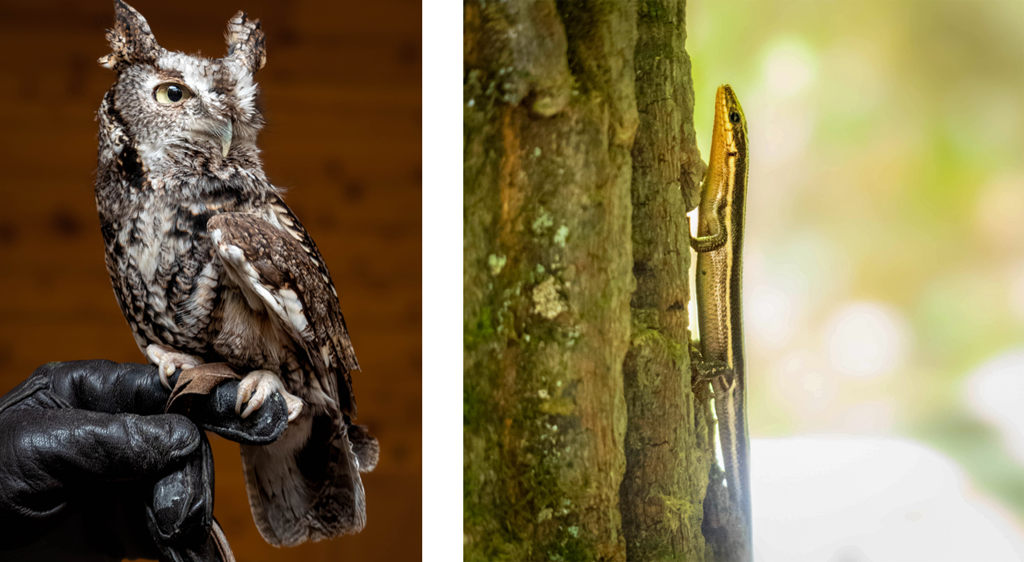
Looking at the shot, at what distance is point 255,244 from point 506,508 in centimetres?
60

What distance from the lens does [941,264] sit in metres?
1.03

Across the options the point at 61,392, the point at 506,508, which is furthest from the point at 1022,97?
the point at 61,392

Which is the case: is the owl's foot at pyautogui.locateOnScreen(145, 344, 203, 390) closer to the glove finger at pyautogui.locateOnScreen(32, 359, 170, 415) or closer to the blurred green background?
the glove finger at pyautogui.locateOnScreen(32, 359, 170, 415)

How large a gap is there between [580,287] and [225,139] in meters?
0.58

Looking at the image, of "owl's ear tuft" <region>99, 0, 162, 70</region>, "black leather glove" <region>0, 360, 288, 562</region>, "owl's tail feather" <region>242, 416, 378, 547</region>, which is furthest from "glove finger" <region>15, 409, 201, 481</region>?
"owl's ear tuft" <region>99, 0, 162, 70</region>

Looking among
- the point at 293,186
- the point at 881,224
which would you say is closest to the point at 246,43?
the point at 293,186

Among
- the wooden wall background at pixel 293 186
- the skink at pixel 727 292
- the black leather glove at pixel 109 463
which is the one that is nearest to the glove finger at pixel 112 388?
the black leather glove at pixel 109 463

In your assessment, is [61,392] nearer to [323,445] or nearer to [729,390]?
[323,445]

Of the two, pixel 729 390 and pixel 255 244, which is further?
pixel 729 390

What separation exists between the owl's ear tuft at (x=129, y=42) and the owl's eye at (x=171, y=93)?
42 millimetres

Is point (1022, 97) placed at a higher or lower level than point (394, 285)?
higher

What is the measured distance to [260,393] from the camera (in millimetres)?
752

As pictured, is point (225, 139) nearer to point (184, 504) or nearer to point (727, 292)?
point (184, 504)

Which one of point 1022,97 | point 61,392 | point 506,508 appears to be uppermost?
point 1022,97
